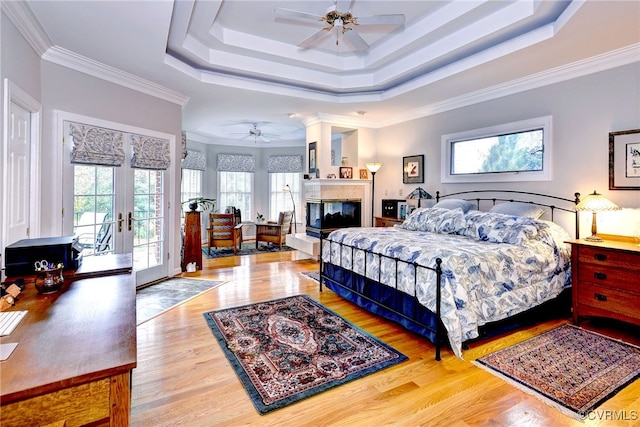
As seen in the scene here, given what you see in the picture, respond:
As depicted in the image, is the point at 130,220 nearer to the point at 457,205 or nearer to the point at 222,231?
the point at 222,231

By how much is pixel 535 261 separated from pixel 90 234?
4.70 meters

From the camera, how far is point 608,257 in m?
2.87

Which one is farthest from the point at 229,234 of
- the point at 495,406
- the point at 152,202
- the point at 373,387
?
the point at 495,406

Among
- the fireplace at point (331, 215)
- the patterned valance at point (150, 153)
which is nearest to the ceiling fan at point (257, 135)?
the fireplace at point (331, 215)

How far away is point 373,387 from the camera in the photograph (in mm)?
2168

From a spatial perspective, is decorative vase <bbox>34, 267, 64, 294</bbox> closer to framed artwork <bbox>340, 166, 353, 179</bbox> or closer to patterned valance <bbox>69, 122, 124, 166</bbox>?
patterned valance <bbox>69, 122, 124, 166</bbox>

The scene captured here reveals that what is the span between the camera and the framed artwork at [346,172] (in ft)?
20.4

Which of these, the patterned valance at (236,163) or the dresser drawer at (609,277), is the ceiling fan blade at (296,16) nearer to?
the dresser drawer at (609,277)

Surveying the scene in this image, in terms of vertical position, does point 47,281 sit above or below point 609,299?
above

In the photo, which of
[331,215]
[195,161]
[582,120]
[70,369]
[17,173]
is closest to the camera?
[70,369]

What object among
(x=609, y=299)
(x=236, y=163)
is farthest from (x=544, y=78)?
(x=236, y=163)

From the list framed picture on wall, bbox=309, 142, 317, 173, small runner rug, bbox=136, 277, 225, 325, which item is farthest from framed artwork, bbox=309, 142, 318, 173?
small runner rug, bbox=136, 277, 225, 325

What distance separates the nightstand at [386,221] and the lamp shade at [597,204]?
2576 millimetres

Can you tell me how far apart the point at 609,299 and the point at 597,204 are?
869 millimetres
